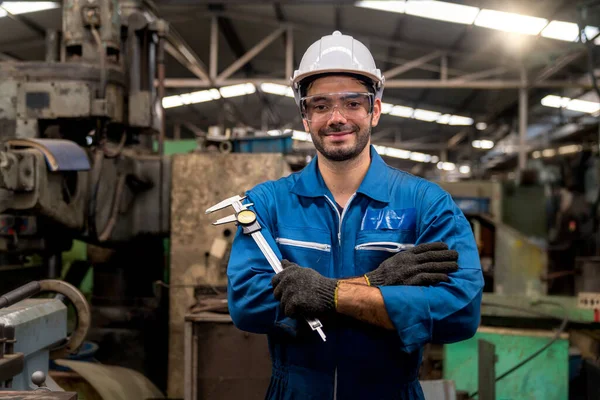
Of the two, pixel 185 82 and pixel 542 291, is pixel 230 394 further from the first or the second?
pixel 185 82

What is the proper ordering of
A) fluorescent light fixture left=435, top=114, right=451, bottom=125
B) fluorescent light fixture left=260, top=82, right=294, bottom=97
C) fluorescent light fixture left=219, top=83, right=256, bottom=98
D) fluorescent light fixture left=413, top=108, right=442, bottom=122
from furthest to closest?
1. fluorescent light fixture left=435, top=114, right=451, bottom=125
2. fluorescent light fixture left=413, top=108, right=442, bottom=122
3. fluorescent light fixture left=260, top=82, right=294, bottom=97
4. fluorescent light fixture left=219, top=83, right=256, bottom=98

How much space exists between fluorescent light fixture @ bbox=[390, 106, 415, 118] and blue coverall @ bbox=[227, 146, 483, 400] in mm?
8465

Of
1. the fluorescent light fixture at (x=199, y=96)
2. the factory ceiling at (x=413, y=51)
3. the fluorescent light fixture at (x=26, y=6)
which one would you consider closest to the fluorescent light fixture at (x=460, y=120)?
the factory ceiling at (x=413, y=51)

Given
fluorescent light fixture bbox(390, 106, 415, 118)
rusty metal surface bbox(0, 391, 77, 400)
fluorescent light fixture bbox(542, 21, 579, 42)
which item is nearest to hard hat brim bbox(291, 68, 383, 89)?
rusty metal surface bbox(0, 391, 77, 400)

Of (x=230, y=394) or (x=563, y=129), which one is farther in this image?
(x=563, y=129)

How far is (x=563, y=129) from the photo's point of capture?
27.6ft

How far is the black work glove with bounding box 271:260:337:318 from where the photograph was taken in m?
1.22

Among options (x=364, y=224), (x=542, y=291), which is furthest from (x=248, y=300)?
(x=542, y=291)

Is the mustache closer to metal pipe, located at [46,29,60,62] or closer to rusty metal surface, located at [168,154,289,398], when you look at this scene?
rusty metal surface, located at [168,154,289,398]

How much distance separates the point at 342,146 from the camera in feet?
4.82

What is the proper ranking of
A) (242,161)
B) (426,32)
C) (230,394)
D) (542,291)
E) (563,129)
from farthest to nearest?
(563,129) < (426,32) < (542,291) < (242,161) < (230,394)

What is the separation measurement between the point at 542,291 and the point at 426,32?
3570 millimetres

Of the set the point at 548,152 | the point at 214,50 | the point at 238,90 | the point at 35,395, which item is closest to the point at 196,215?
the point at 35,395

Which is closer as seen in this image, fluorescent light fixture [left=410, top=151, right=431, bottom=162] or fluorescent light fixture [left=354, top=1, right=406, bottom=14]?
fluorescent light fixture [left=354, top=1, right=406, bottom=14]
